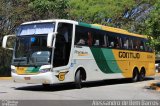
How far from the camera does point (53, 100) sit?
14969mm

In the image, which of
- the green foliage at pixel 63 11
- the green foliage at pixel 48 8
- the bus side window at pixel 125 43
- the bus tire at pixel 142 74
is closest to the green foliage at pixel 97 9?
the green foliage at pixel 63 11

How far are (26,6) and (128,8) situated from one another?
979cm

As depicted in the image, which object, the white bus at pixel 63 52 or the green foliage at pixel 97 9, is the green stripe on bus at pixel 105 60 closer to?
the white bus at pixel 63 52

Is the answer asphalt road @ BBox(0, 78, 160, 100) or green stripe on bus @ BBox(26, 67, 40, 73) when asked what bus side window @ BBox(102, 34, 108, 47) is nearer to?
asphalt road @ BBox(0, 78, 160, 100)

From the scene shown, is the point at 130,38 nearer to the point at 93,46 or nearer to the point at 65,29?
the point at 93,46

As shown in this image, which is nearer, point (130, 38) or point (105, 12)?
point (130, 38)

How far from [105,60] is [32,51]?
556 cm

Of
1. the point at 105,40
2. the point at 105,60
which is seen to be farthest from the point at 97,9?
the point at 105,60

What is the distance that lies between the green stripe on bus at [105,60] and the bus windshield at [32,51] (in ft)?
11.7

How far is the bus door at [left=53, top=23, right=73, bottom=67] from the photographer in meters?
18.7

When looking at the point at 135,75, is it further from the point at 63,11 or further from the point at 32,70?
the point at 63,11

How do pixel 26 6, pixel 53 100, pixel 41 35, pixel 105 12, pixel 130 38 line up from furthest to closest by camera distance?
pixel 105 12, pixel 26 6, pixel 130 38, pixel 41 35, pixel 53 100

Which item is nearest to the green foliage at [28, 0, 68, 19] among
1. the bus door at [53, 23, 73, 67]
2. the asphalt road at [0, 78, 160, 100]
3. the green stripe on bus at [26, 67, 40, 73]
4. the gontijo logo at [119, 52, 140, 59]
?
the gontijo logo at [119, 52, 140, 59]

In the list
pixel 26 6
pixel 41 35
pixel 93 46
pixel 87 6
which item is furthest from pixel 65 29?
pixel 87 6
